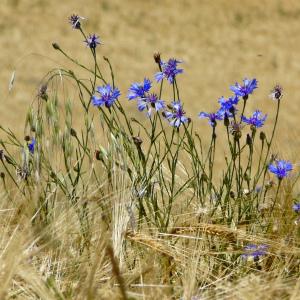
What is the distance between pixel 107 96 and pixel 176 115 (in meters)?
0.21

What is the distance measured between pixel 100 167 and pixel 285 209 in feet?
2.27

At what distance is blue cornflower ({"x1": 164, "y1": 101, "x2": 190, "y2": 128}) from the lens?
2777 millimetres

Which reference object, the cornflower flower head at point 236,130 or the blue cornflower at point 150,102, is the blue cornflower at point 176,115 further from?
the cornflower flower head at point 236,130

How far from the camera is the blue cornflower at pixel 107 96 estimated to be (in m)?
2.81

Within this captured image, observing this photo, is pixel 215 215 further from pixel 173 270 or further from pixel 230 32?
pixel 230 32

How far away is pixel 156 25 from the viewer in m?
13.0

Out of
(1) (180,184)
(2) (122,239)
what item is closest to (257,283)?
(2) (122,239)

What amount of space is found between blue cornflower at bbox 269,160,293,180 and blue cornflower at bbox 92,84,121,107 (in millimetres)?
495

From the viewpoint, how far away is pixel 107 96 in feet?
9.28

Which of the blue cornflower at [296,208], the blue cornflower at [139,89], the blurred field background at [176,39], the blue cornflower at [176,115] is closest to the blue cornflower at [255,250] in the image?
the blue cornflower at [296,208]

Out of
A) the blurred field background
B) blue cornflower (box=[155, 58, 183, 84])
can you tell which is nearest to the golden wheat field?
blue cornflower (box=[155, 58, 183, 84])

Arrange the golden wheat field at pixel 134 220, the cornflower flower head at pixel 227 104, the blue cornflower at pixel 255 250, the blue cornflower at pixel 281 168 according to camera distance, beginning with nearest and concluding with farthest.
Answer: the golden wheat field at pixel 134 220
the blue cornflower at pixel 255 250
the blue cornflower at pixel 281 168
the cornflower flower head at pixel 227 104

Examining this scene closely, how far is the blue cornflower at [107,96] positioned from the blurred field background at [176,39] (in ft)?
29.2

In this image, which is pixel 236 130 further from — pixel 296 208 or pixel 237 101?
pixel 296 208
